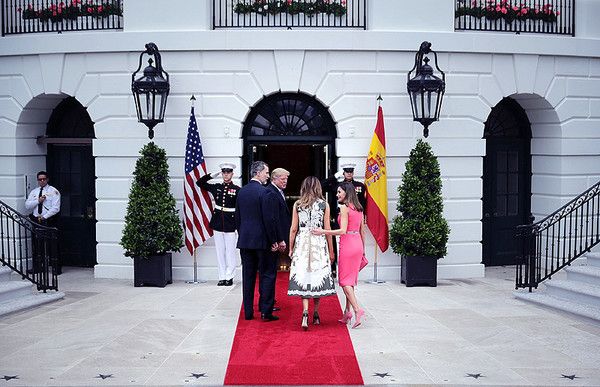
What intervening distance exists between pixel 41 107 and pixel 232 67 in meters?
4.22

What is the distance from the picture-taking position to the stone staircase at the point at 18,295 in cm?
1182

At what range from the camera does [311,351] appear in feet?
30.6

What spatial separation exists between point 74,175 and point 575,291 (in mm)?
10112

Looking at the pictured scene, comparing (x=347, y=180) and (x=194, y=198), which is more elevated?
(x=347, y=180)

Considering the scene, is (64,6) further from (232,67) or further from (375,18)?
(375,18)

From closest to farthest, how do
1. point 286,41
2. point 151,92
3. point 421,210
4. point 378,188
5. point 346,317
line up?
point 346,317, point 421,210, point 151,92, point 378,188, point 286,41

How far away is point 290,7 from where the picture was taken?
14906 mm

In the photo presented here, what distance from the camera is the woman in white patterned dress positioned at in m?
10.5

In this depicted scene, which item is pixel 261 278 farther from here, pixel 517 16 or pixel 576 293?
pixel 517 16

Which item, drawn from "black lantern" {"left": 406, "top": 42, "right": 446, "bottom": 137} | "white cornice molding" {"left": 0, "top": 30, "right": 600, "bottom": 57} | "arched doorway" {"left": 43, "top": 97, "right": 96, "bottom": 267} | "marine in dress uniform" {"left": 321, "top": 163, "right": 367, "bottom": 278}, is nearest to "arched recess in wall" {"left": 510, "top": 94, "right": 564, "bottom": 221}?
"white cornice molding" {"left": 0, "top": 30, "right": 600, "bottom": 57}

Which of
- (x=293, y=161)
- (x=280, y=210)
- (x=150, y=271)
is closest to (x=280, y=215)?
(x=280, y=210)

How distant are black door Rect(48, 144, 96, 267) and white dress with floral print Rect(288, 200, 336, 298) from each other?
7.14m

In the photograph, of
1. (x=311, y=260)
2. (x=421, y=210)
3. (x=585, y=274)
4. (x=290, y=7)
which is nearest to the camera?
(x=311, y=260)

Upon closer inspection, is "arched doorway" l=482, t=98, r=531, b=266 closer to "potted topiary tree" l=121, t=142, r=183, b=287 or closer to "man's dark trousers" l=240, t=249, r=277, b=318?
"potted topiary tree" l=121, t=142, r=183, b=287
